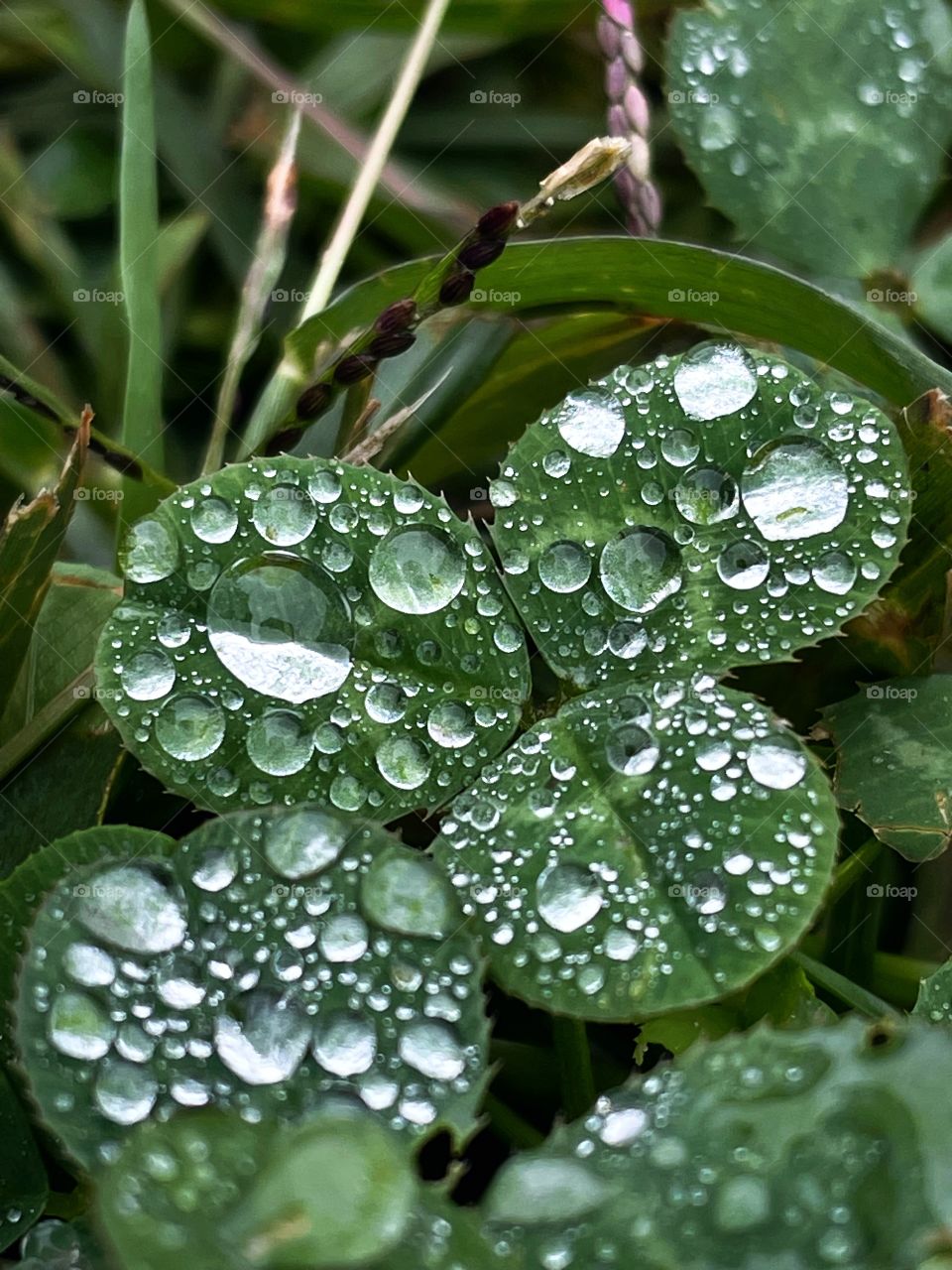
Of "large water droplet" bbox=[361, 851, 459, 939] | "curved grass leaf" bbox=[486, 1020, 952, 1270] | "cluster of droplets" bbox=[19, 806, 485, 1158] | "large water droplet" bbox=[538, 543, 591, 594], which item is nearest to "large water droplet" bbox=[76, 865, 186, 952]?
"cluster of droplets" bbox=[19, 806, 485, 1158]

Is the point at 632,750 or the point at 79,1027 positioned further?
the point at 632,750

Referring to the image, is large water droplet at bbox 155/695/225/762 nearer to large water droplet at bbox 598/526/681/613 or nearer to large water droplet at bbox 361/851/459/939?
large water droplet at bbox 361/851/459/939

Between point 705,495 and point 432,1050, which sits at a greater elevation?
point 705,495

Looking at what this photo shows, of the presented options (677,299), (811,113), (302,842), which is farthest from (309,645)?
(811,113)

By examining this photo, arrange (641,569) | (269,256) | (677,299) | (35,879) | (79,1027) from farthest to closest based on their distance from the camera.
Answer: (269,256)
(677,299)
(641,569)
(35,879)
(79,1027)

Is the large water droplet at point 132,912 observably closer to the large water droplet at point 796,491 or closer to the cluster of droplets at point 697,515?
the cluster of droplets at point 697,515

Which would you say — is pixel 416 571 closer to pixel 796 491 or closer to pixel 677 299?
pixel 796 491

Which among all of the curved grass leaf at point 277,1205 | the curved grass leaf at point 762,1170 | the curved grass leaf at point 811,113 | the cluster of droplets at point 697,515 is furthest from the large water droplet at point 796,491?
the curved grass leaf at point 811,113
